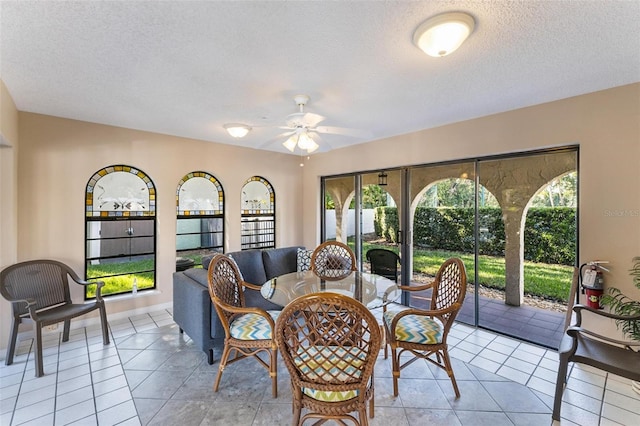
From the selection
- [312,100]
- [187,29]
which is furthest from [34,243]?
[312,100]

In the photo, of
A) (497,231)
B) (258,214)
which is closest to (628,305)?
(497,231)

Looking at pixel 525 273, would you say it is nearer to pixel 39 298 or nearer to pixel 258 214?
pixel 258 214

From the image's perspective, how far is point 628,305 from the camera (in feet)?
7.33

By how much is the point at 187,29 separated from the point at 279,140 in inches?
107

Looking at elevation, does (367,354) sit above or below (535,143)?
below

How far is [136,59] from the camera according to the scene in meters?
2.05

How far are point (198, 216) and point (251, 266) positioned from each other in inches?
60.3

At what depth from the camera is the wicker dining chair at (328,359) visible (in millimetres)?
1420

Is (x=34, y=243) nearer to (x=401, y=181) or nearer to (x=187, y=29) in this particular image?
(x=187, y=29)

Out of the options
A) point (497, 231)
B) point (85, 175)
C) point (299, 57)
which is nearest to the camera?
point (299, 57)

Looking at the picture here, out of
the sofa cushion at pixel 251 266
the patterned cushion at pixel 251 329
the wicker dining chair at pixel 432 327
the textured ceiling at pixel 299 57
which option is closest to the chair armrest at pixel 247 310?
the patterned cushion at pixel 251 329

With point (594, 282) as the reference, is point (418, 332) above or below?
below

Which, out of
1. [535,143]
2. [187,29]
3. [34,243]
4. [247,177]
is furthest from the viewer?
[247,177]

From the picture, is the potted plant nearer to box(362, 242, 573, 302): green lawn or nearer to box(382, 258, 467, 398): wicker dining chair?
box(362, 242, 573, 302): green lawn
